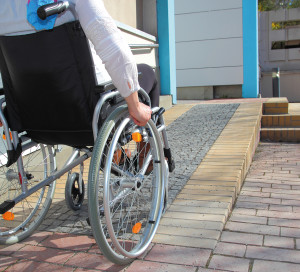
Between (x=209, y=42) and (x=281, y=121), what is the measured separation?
14.9 feet

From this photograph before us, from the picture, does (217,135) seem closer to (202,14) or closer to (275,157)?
(275,157)

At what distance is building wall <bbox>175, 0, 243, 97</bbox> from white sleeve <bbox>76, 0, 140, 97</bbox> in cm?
876

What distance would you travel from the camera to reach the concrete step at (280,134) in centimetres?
569

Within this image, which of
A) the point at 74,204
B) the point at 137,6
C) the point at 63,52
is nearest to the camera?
the point at 63,52

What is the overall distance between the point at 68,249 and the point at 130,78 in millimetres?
992

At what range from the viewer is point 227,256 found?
1891 millimetres

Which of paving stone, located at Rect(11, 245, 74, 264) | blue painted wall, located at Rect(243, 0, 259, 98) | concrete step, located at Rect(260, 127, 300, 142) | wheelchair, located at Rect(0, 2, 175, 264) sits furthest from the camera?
blue painted wall, located at Rect(243, 0, 259, 98)

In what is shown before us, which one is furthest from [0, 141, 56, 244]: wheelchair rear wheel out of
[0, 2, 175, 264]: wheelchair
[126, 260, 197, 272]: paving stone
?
[126, 260, 197, 272]: paving stone

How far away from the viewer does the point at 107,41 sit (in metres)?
1.52

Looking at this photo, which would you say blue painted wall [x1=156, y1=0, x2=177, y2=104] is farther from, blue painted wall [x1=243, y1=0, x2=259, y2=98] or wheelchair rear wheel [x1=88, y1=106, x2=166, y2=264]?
wheelchair rear wheel [x1=88, y1=106, x2=166, y2=264]

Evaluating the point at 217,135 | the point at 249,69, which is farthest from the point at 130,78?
the point at 249,69

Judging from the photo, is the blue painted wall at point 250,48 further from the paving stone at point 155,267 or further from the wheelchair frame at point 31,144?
the paving stone at point 155,267

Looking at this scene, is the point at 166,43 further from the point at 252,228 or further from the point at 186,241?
the point at 186,241

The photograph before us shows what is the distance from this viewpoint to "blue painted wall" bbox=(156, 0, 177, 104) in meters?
7.05
